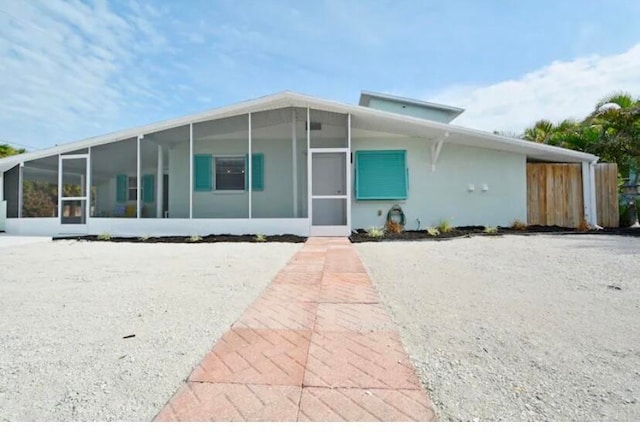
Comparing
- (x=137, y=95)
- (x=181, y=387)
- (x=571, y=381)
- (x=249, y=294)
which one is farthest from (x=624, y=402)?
(x=137, y=95)

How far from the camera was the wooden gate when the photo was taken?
31.1 feet

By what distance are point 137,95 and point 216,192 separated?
10240 millimetres

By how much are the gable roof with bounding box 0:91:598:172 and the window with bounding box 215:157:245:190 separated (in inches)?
68.8

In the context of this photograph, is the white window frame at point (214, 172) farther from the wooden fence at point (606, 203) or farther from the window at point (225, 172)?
the wooden fence at point (606, 203)

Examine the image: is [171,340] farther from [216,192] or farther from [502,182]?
[502,182]

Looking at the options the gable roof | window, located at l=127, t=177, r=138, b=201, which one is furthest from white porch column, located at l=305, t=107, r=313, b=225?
window, located at l=127, t=177, r=138, b=201

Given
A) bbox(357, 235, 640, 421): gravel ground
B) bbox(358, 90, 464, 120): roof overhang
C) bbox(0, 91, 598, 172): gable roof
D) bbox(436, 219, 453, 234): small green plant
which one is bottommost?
bbox(357, 235, 640, 421): gravel ground

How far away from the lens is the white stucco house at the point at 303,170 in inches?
341

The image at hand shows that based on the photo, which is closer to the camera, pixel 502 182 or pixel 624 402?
pixel 624 402

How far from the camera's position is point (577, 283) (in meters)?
3.64

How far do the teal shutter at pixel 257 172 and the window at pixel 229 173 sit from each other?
16.7 inches

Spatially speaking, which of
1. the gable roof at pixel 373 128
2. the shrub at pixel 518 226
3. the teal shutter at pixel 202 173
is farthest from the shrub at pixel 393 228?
the teal shutter at pixel 202 173

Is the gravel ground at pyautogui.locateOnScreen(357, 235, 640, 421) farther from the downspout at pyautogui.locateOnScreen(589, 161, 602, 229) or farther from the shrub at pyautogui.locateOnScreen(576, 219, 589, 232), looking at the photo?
the downspout at pyautogui.locateOnScreen(589, 161, 602, 229)

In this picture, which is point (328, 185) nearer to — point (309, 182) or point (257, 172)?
point (309, 182)
